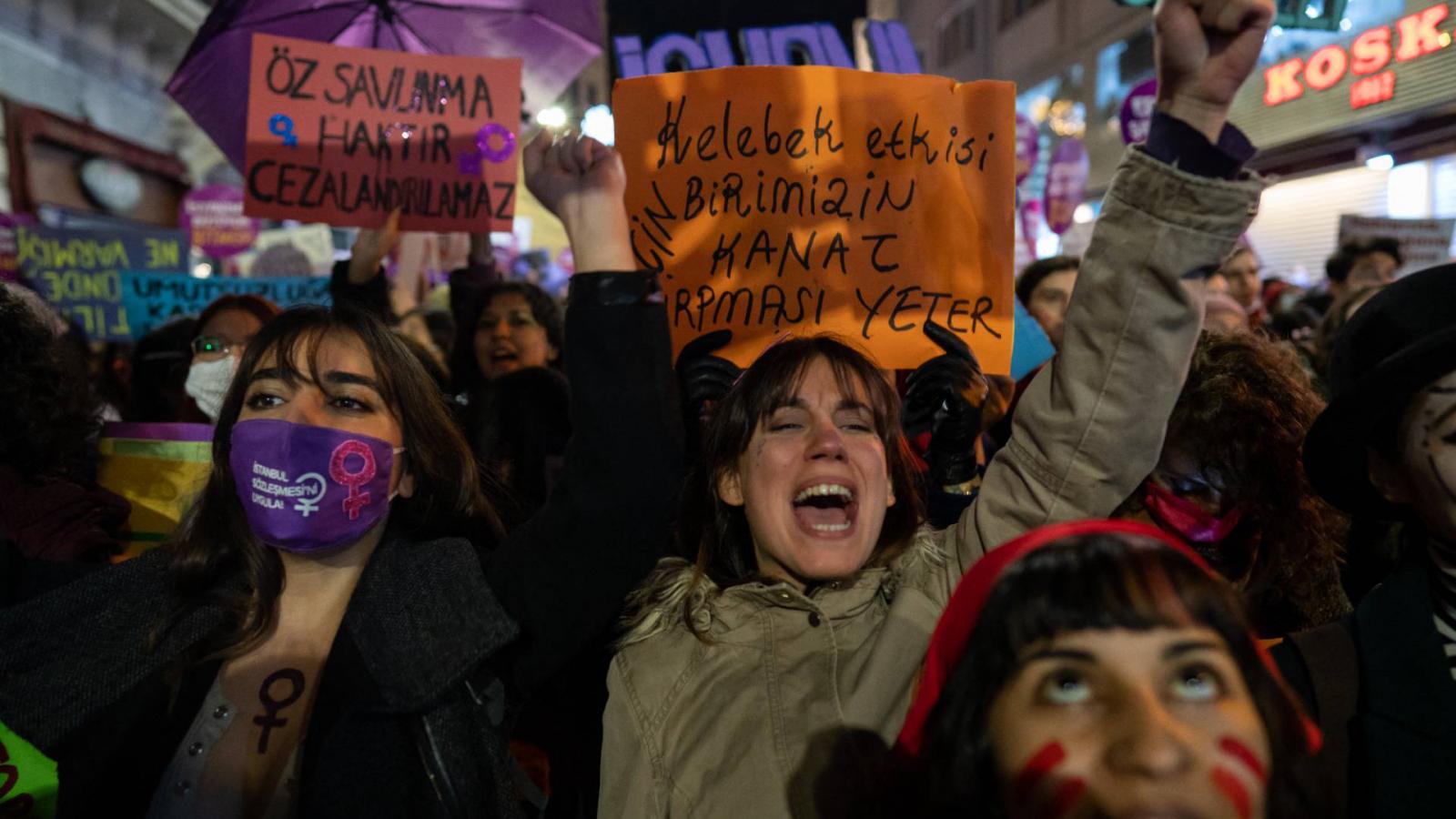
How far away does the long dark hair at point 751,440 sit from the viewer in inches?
92.5

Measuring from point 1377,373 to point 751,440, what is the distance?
3.82 ft

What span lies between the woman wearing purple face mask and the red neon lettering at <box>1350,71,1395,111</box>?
1665cm

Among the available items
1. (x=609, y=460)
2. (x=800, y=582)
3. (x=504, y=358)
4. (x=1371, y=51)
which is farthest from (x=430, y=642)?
(x=1371, y=51)

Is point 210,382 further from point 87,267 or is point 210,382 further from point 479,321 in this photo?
point 87,267

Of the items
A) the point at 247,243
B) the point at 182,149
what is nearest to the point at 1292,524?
the point at 247,243

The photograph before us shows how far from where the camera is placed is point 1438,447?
1.65 metres

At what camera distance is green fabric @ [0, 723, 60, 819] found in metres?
2.16

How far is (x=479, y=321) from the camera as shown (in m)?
5.05

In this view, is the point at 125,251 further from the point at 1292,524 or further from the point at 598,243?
the point at 1292,524

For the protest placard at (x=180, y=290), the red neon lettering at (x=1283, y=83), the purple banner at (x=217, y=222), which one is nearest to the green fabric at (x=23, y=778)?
the protest placard at (x=180, y=290)

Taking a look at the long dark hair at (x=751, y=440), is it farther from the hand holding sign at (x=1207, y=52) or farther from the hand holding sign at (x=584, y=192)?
the hand holding sign at (x=1207, y=52)

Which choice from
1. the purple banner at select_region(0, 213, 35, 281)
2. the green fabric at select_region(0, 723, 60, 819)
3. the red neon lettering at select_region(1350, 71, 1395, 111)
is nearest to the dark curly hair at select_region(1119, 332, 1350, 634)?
the green fabric at select_region(0, 723, 60, 819)

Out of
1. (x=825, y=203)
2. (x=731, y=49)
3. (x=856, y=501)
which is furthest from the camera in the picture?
(x=731, y=49)

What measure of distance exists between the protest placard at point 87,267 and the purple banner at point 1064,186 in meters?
9.54
